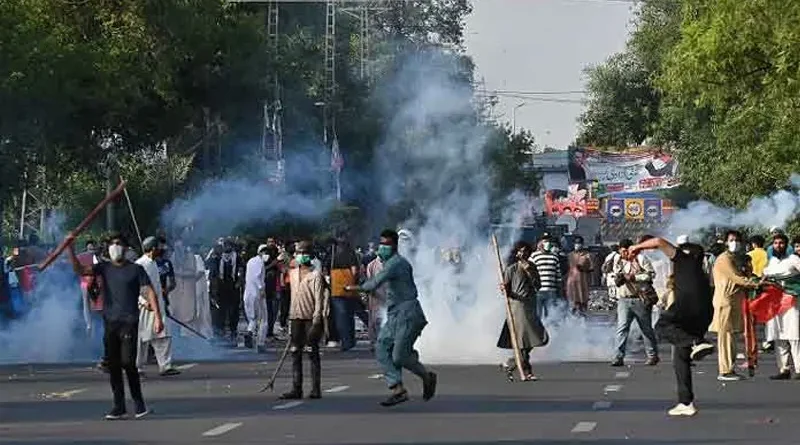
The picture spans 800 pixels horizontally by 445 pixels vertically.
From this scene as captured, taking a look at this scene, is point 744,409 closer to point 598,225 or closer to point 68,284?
point 68,284

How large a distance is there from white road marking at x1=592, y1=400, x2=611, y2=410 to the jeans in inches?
275

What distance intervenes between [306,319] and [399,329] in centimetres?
150

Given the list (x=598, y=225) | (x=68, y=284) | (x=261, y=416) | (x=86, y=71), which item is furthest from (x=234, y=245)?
(x=598, y=225)

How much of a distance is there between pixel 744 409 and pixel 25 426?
22.3 ft

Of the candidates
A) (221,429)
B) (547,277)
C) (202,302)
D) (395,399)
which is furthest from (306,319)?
(547,277)

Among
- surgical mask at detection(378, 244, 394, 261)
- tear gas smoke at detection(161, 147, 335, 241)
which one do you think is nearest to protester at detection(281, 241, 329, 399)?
surgical mask at detection(378, 244, 394, 261)

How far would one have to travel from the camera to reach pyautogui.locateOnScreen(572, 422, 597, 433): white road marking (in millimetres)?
17328

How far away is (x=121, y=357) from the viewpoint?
749 inches

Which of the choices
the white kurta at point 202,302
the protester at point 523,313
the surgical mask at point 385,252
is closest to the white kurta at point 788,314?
the protester at point 523,313

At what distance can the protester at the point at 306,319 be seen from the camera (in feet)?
70.3

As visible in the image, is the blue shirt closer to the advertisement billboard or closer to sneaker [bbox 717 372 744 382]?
sneaker [bbox 717 372 744 382]

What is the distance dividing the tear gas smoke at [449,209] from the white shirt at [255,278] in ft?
7.96

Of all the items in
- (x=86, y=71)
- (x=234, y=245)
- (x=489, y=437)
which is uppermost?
(x=86, y=71)

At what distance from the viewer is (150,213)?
46.0 meters
